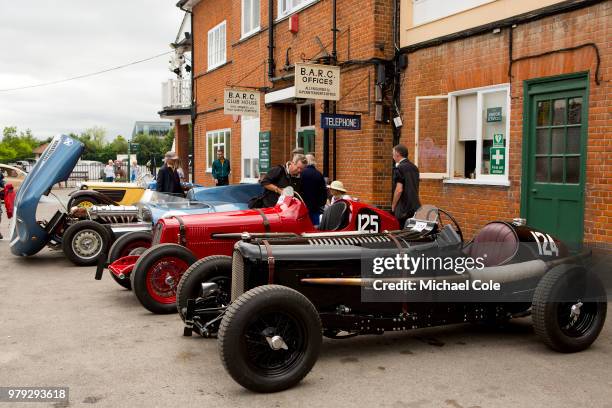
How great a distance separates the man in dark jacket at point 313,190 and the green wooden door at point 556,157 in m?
2.84

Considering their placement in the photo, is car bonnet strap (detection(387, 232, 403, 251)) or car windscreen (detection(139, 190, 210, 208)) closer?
car bonnet strap (detection(387, 232, 403, 251))

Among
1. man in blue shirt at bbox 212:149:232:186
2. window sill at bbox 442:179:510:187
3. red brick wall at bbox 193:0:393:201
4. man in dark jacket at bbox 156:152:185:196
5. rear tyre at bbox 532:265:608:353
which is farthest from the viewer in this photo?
man in blue shirt at bbox 212:149:232:186

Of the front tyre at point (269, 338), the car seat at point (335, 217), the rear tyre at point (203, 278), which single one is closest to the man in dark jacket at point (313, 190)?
the car seat at point (335, 217)

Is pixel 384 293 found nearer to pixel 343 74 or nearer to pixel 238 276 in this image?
pixel 238 276

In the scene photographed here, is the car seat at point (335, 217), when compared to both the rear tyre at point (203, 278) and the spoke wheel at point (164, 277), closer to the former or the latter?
the rear tyre at point (203, 278)

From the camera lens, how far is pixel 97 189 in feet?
40.6

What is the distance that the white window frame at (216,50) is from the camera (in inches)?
762

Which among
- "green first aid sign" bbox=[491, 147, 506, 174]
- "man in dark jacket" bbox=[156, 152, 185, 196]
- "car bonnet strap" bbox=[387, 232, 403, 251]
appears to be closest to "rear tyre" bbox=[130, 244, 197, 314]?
"car bonnet strap" bbox=[387, 232, 403, 251]

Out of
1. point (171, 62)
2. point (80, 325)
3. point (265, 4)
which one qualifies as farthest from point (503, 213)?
point (171, 62)

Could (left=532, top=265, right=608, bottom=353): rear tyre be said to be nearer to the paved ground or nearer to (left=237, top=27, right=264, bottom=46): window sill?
the paved ground

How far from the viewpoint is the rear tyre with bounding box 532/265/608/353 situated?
4840 mm

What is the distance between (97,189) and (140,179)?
1282 millimetres

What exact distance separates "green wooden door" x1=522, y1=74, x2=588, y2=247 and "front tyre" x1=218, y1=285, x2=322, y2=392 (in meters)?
4.86

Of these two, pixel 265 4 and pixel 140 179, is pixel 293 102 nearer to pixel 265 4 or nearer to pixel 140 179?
pixel 265 4
